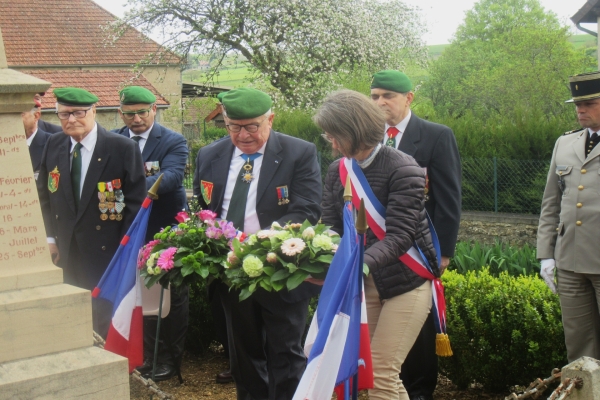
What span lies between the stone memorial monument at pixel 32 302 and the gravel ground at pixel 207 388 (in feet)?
5.81

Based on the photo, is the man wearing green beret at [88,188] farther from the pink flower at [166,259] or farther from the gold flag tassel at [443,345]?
the gold flag tassel at [443,345]

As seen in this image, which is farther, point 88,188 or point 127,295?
point 88,188

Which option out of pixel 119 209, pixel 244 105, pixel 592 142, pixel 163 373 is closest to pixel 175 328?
pixel 163 373

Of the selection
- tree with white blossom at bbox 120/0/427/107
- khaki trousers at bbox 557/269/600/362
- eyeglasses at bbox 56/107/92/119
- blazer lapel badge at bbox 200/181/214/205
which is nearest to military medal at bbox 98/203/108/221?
eyeglasses at bbox 56/107/92/119

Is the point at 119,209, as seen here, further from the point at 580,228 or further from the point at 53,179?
the point at 580,228

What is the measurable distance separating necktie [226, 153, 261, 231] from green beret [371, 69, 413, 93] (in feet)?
2.92

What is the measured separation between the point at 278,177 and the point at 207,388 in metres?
1.86

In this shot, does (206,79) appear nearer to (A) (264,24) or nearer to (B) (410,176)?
(A) (264,24)

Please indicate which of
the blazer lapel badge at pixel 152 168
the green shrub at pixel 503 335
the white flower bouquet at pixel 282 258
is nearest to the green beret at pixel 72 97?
the blazer lapel badge at pixel 152 168

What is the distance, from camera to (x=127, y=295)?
4.65m

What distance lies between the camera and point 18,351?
3352 millimetres

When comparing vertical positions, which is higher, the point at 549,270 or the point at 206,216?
the point at 206,216

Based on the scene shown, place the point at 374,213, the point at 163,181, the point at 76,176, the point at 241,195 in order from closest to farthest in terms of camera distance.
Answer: the point at 374,213
the point at 241,195
the point at 76,176
the point at 163,181

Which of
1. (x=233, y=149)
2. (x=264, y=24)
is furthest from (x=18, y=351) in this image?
(x=264, y=24)
